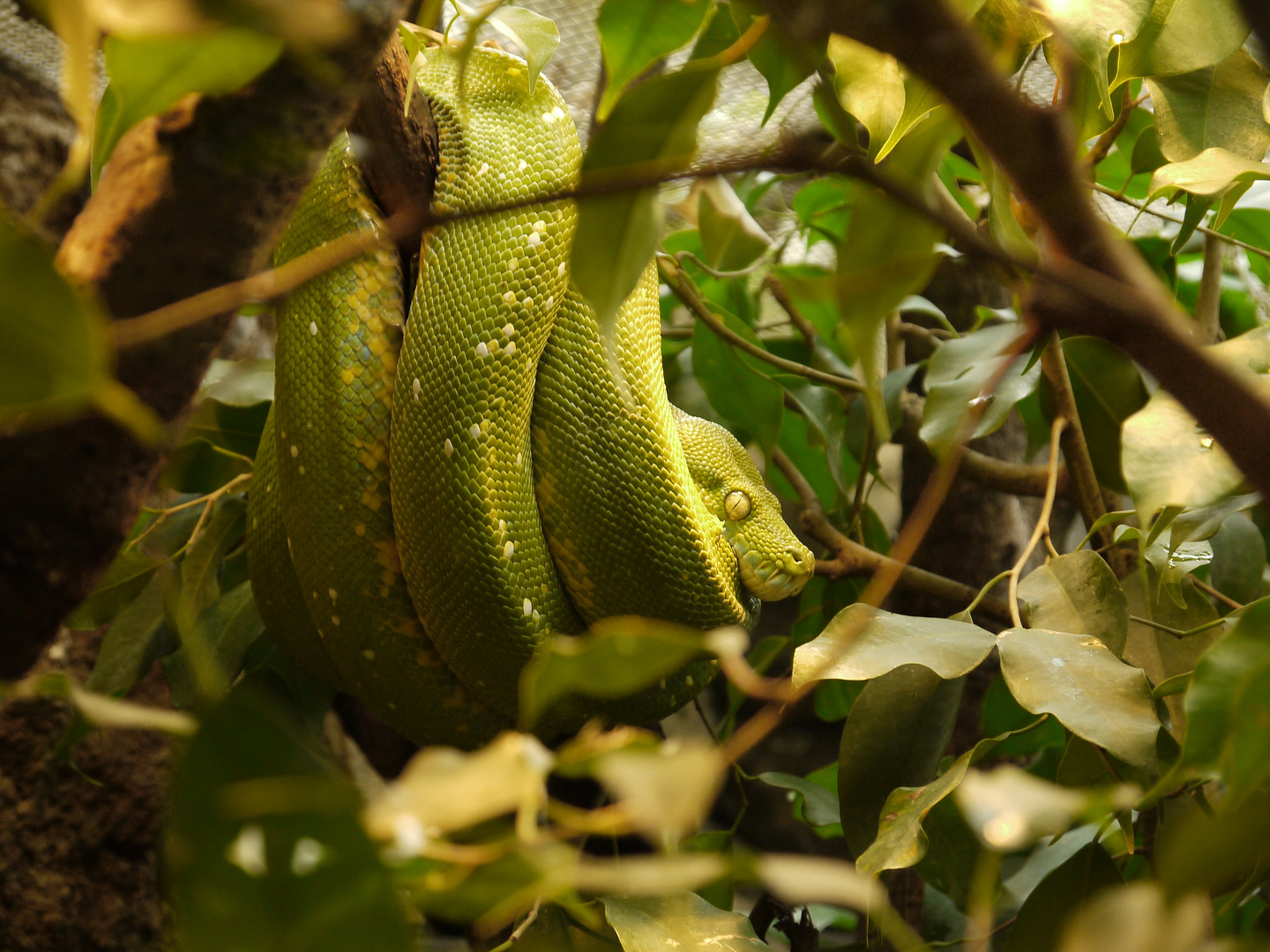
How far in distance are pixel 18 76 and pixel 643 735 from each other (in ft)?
7.19

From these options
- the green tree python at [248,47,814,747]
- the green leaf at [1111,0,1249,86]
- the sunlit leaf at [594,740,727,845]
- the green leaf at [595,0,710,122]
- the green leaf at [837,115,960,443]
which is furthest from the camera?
the green tree python at [248,47,814,747]

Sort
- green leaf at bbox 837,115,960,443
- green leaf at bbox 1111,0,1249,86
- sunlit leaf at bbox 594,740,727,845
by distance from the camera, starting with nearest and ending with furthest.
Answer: sunlit leaf at bbox 594,740,727,845
green leaf at bbox 837,115,960,443
green leaf at bbox 1111,0,1249,86

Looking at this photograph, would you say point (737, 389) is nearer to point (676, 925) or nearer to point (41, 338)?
point (676, 925)

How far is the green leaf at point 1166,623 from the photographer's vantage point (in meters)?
0.90

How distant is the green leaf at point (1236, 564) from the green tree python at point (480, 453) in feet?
1.72

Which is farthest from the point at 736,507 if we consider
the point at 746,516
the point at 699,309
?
the point at 699,309

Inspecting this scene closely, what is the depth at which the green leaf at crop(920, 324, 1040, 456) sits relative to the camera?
889 millimetres

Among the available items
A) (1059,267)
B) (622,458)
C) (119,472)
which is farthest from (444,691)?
(1059,267)

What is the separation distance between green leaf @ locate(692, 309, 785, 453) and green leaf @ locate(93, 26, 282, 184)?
3.14ft

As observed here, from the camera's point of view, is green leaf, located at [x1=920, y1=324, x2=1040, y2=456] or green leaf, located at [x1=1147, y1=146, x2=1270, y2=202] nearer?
green leaf, located at [x1=1147, y1=146, x2=1270, y2=202]

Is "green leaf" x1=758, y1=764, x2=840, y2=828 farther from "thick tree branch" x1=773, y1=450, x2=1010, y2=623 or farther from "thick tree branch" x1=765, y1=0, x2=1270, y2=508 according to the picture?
"thick tree branch" x1=765, y1=0, x2=1270, y2=508

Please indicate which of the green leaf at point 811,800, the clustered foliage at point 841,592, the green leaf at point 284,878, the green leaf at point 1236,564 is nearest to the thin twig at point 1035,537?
the clustered foliage at point 841,592

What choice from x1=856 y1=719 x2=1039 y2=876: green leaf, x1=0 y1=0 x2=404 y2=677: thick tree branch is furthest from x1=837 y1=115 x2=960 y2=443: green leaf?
x1=856 y1=719 x2=1039 y2=876: green leaf

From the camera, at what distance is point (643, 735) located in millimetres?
357
